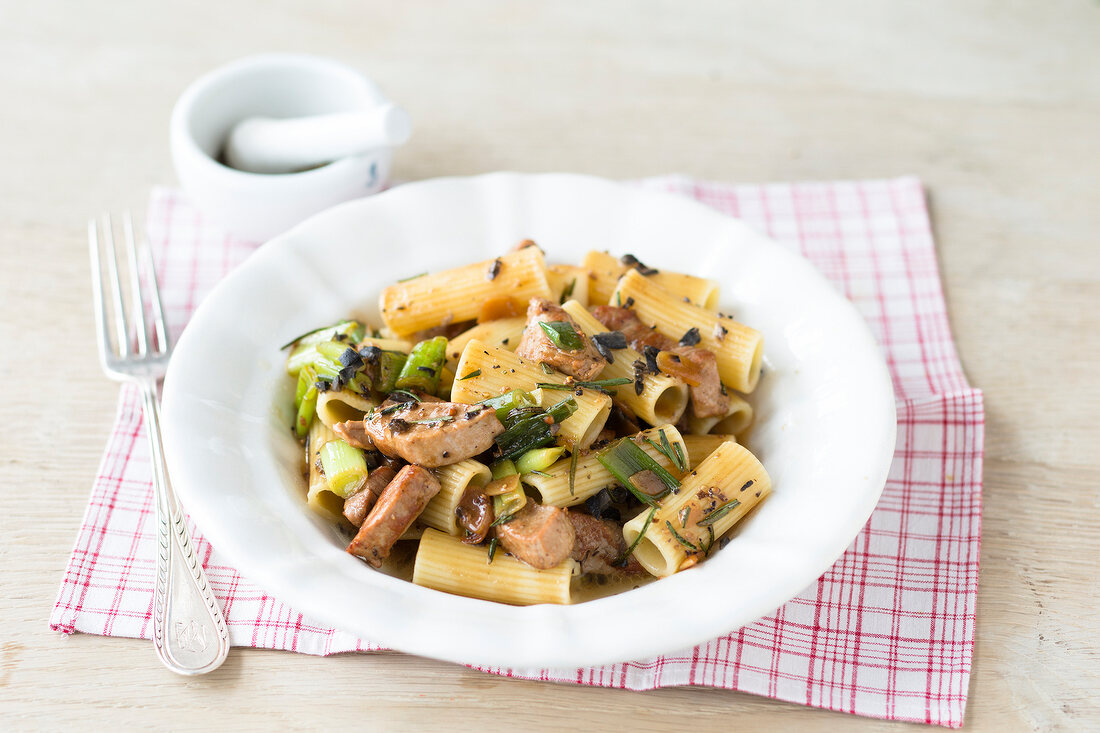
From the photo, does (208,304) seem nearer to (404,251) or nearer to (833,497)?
(404,251)

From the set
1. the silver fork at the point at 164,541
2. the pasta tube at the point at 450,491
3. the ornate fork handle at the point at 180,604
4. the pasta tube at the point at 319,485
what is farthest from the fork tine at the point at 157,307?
the pasta tube at the point at 450,491

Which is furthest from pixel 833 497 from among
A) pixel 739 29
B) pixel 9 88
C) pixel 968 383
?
pixel 9 88

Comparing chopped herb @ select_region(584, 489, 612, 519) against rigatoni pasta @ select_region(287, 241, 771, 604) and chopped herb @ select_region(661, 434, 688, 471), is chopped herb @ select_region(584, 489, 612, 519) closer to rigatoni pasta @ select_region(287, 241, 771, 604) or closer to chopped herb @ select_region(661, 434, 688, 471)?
rigatoni pasta @ select_region(287, 241, 771, 604)

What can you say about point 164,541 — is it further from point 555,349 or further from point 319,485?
point 555,349

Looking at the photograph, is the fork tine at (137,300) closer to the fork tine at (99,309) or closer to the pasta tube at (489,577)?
the fork tine at (99,309)

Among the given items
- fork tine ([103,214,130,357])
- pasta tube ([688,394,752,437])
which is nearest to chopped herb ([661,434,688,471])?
pasta tube ([688,394,752,437])

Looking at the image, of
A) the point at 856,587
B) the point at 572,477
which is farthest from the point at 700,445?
the point at 856,587
